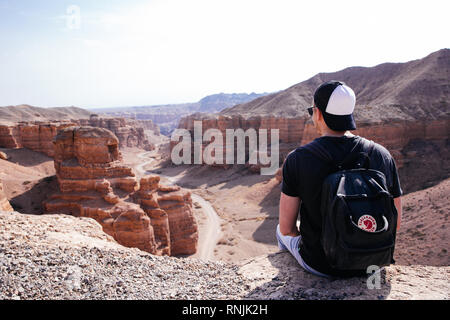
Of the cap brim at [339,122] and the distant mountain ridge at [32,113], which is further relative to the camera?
the distant mountain ridge at [32,113]

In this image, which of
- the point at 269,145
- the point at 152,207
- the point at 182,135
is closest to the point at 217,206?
the point at 152,207

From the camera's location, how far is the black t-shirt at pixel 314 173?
2834mm

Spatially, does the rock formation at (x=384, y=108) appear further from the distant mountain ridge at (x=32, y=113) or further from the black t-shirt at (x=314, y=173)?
the distant mountain ridge at (x=32, y=113)

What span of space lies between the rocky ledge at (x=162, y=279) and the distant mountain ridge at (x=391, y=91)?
2533cm

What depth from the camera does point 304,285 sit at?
333 centimetres

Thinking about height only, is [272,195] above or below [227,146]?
below

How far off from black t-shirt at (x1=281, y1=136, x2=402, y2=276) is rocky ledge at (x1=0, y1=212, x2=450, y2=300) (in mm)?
452

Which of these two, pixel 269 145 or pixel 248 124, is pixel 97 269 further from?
pixel 248 124

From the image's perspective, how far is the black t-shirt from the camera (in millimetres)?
2834

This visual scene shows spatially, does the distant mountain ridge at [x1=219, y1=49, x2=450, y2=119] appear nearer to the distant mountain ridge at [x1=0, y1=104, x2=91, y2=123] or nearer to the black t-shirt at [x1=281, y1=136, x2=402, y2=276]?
the black t-shirt at [x1=281, y1=136, x2=402, y2=276]

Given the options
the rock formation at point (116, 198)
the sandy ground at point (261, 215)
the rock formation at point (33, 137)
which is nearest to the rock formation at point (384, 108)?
the sandy ground at point (261, 215)

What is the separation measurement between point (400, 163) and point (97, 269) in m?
25.4

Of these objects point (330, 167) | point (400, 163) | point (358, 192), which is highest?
point (330, 167)

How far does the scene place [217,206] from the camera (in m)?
28.1
